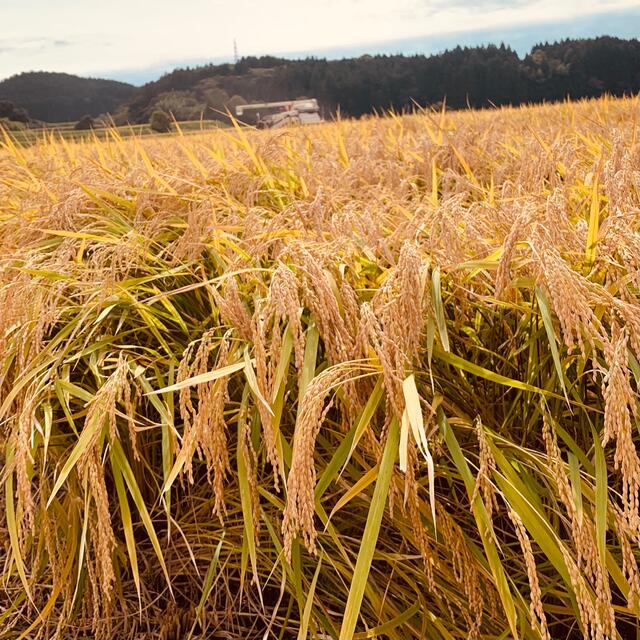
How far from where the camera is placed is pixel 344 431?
1.24m

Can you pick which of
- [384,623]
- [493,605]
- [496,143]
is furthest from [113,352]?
[496,143]

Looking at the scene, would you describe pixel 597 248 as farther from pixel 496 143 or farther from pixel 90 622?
pixel 496 143

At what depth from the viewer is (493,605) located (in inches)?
44.6

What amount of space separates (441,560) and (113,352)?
2.46 feet

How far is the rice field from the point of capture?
3.24 feet

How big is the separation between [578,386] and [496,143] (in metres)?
2.12

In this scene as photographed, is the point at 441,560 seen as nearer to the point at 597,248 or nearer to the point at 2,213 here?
the point at 597,248

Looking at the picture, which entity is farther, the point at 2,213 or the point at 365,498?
the point at 2,213

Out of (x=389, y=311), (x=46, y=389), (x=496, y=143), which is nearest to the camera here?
(x=389, y=311)

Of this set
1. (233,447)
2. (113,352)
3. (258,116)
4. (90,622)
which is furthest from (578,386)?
(258,116)

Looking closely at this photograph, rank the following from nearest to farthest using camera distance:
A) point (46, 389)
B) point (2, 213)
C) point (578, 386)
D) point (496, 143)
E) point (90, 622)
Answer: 1. point (578, 386)
2. point (46, 389)
3. point (90, 622)
4. point (2, 213)
5. point (496, 143)

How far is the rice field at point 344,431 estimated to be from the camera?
3.24 feet

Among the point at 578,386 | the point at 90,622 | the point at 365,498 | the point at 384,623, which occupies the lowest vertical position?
the point at 90,622

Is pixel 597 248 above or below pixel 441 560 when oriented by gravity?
above
